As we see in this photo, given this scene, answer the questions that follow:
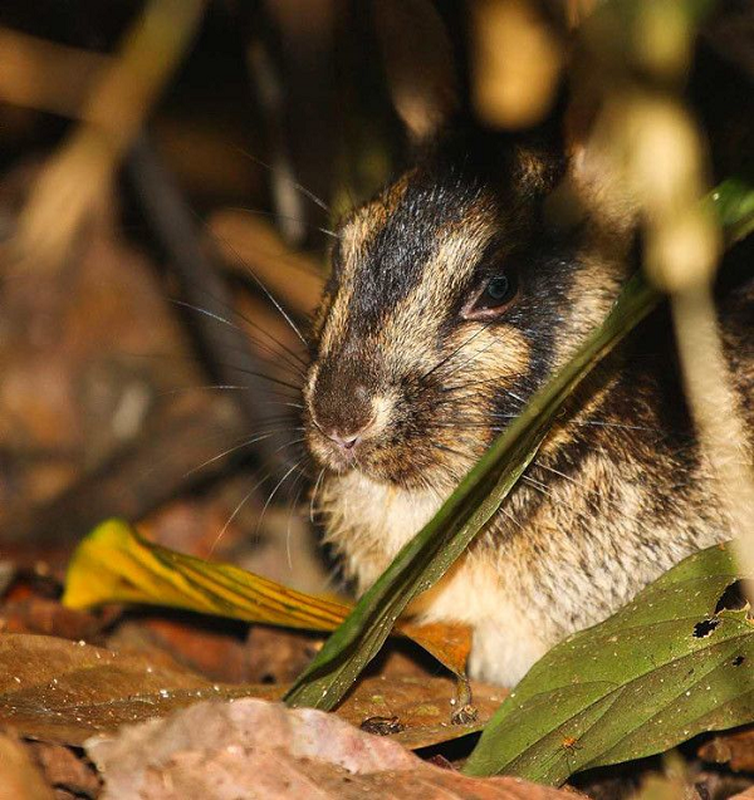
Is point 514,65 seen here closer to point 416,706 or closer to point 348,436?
point 348,436

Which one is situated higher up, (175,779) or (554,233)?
(554,233)

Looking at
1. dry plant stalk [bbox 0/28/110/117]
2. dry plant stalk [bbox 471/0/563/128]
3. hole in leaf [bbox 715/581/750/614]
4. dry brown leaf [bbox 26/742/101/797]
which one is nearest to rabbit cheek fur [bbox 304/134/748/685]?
hole in leaf [bbox 715/581/750/614]

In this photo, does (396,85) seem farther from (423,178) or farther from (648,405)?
(648,405)

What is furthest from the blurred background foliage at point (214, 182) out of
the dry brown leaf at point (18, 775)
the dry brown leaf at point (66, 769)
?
the dry brown leaf at point (18, 775)

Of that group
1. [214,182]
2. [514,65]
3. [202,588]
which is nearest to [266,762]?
[202,588]

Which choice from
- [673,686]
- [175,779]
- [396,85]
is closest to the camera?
[175,779]

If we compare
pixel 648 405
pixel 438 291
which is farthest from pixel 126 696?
pixel 648 405
